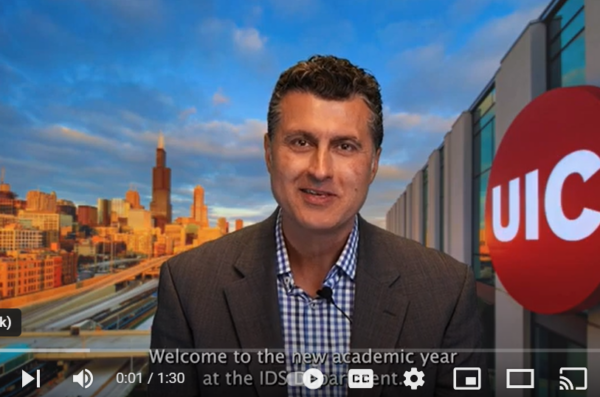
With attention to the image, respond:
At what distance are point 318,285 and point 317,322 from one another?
155mm

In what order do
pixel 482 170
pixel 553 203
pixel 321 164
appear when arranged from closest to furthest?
pixel 321 164
pixel 553 203
pixel 482 170

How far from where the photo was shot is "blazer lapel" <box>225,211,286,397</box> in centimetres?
166

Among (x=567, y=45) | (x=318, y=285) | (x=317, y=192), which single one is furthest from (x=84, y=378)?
(x=567, y=45)

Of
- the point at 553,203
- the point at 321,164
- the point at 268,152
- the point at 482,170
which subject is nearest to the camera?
the point at 321,164

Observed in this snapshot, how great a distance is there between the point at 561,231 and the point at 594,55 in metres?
2.32

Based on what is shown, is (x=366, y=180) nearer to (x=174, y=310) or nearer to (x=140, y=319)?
(x=174, y=310)

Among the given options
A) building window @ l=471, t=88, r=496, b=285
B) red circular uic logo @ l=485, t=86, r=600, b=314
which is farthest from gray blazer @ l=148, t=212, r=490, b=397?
building window @ l=471, t=88, r=496, b=285

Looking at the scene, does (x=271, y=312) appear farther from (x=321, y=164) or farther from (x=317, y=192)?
(x=321, y=164)

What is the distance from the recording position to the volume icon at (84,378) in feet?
9.64

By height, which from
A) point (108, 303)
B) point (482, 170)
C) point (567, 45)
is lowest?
point (108, 303)

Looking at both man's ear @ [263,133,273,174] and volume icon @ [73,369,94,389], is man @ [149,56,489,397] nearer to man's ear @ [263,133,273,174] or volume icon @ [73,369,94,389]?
man's ear @ [263,133,273,174]

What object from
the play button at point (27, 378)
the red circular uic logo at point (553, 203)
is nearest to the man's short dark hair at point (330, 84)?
the play button at point (27, 378)

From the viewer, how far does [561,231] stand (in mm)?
5516

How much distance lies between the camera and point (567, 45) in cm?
727
